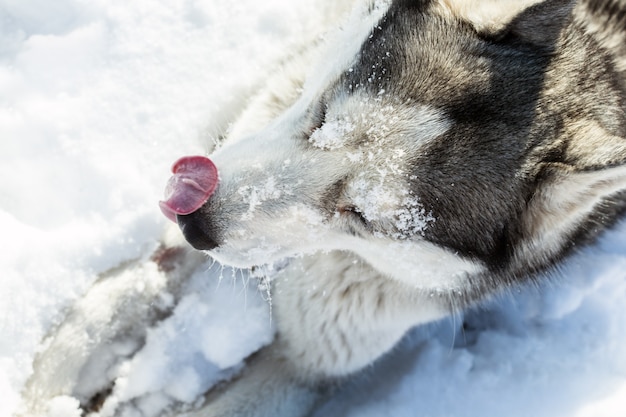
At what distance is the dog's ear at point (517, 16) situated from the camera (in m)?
1.82

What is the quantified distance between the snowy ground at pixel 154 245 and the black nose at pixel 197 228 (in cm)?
105

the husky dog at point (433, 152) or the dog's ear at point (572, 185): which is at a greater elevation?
the husky dog at point (433, 152)

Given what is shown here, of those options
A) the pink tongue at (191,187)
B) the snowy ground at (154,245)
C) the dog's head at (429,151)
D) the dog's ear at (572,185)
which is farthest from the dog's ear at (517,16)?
the snowy ground at (154,245)

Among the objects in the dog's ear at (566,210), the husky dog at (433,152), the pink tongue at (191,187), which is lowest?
the dog's ear at (566,210)

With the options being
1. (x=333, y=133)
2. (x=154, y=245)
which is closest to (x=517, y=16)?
(x=333, y=133)

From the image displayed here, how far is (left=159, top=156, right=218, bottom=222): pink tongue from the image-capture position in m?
1.75

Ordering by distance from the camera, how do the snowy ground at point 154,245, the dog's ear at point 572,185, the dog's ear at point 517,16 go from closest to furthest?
the dog's ear at point 572,185, the dog's ear at point 517,16, the snowy ground at point 154,245

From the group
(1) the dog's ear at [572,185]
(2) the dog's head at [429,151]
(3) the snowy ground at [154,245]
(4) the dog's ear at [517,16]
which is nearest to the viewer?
(1) the dog's ear at [572,185]

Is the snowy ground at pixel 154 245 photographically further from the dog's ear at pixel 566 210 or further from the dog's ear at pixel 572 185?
the dog's ear at pixel 572 185

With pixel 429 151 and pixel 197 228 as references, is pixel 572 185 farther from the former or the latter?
pixel 197 228

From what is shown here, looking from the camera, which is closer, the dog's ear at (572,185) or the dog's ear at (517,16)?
the dog's ear at (572,185)

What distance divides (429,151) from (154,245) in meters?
1.67

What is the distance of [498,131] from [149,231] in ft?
6.09

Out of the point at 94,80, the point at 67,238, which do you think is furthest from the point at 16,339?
the point at 94,80
